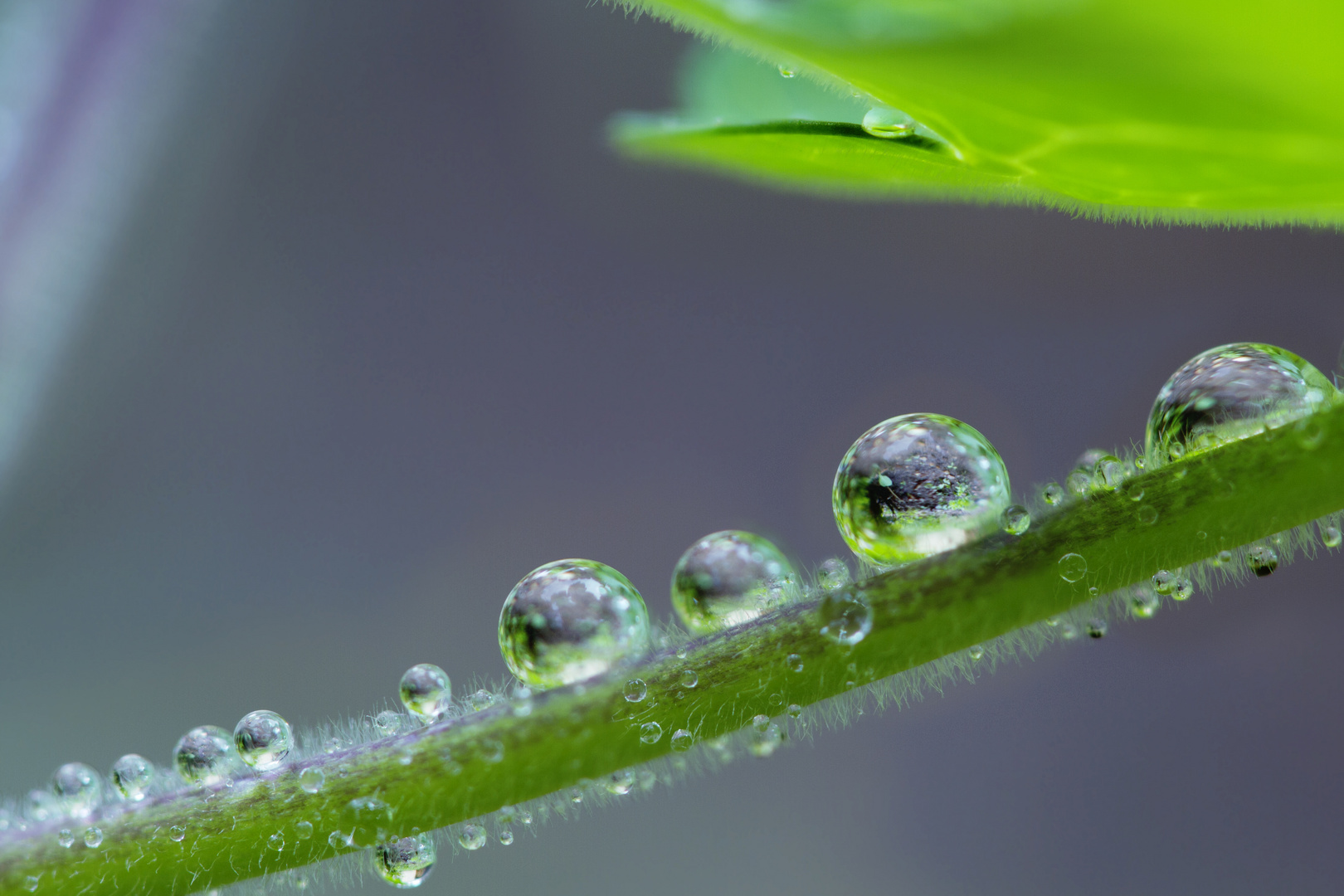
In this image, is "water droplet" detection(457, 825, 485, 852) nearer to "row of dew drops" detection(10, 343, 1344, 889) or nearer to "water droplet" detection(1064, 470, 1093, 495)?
"row of dew drops" detection(10, 343, 1344, 889)

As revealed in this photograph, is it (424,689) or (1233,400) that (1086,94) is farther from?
(424,689)

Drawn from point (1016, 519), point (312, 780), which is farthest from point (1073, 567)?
point (312, 780)

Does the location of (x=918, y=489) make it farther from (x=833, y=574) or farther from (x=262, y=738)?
(x=262, y=738)

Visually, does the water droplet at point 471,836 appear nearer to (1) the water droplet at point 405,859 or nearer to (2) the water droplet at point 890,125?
(1) the water droplet at point 405,859

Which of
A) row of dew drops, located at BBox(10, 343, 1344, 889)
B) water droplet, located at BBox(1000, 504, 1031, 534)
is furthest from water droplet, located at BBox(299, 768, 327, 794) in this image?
water droplet, located at BBox(1000, 504, 1031, 534)

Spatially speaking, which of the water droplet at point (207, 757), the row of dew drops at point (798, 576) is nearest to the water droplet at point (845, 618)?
the row of dew drops at point (798, 576)

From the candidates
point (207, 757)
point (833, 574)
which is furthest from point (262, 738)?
point (833, 574)
